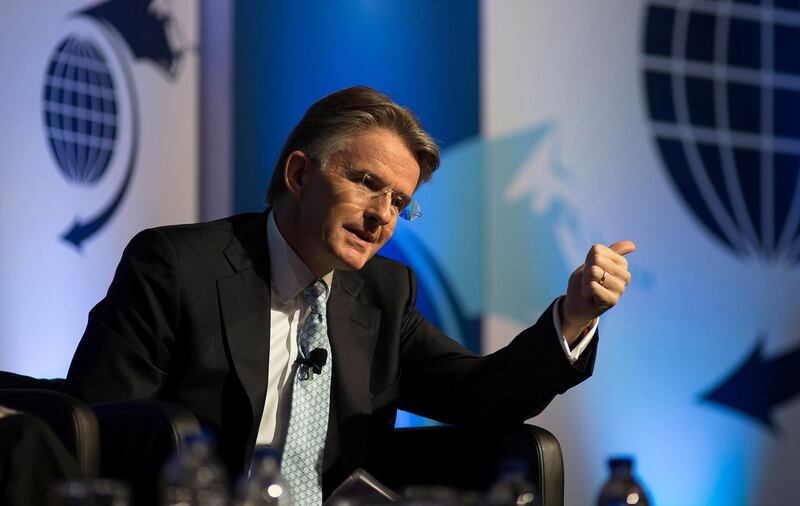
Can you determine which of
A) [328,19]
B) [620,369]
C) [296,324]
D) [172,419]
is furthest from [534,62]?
[172,419]

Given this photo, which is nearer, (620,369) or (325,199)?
(325,199)

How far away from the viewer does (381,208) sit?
2.29 meters

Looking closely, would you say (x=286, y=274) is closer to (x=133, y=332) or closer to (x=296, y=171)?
(x=296, y=171)

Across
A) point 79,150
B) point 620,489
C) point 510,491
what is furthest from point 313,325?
point 79,150

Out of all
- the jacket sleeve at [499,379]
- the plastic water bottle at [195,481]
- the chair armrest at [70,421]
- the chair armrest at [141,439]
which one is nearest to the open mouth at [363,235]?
the jacket sleeve at [499,379]

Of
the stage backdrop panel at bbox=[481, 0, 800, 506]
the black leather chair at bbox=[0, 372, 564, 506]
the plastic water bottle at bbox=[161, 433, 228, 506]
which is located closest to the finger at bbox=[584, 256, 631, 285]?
the black leather chair at bbox=[0, 372, 564, 506]

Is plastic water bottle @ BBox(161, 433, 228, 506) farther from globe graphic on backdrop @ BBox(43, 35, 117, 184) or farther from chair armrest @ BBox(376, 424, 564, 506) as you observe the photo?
globe graphic on backdrop @ BBox(43, 35, 117, 184)

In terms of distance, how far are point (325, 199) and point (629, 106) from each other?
2.13m

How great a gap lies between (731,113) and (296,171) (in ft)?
7.75

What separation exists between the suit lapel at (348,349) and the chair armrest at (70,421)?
0.63 m

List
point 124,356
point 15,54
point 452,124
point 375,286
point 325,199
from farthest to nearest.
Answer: point 452,124, point 15,54, point 375,286, point 325,199, point 124,356

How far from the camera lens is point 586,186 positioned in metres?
4.07

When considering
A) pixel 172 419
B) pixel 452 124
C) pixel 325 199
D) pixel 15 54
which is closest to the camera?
pixel 172 419

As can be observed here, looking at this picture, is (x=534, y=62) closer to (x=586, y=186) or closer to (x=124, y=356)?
(x=586, y=186)
